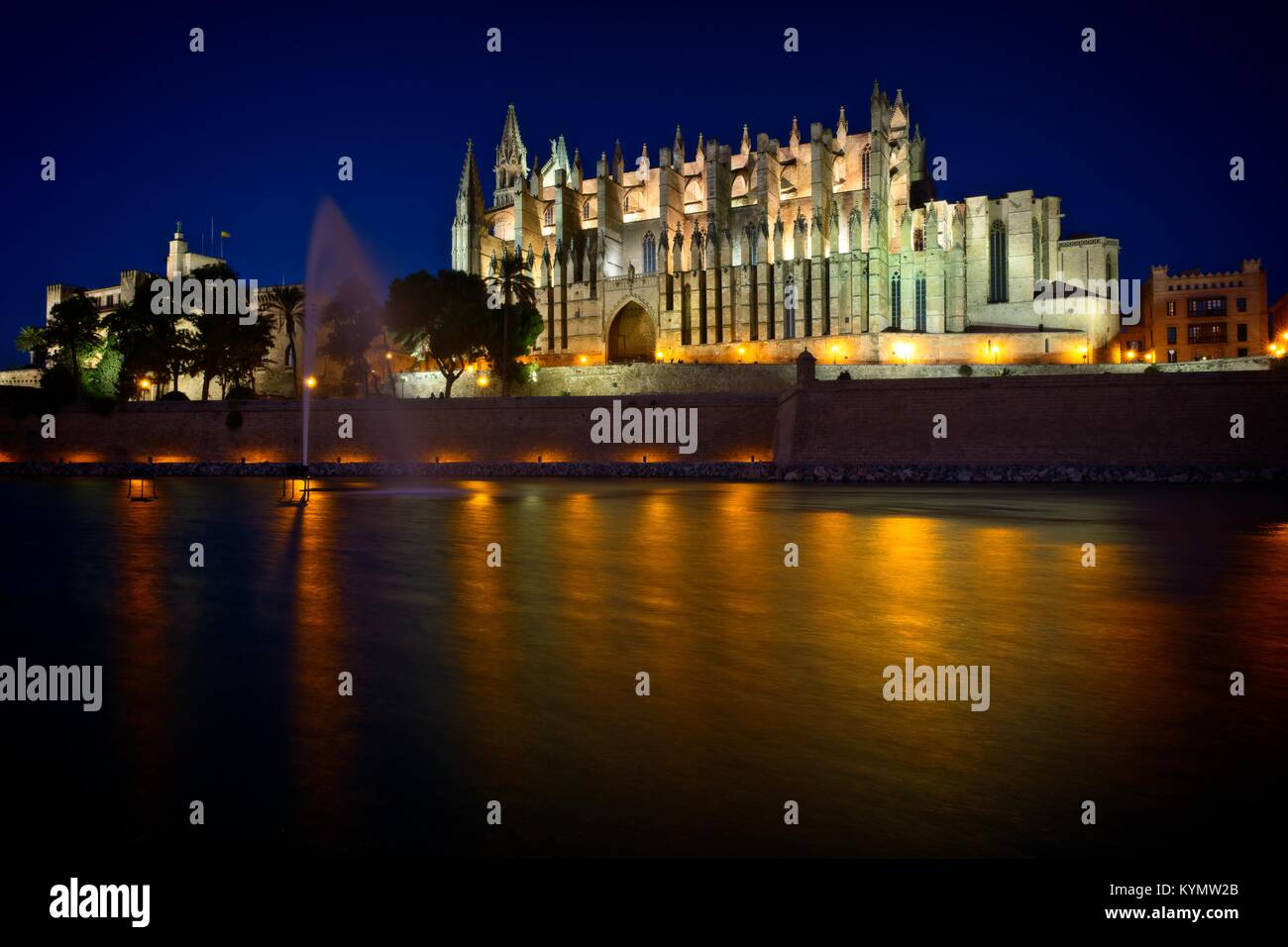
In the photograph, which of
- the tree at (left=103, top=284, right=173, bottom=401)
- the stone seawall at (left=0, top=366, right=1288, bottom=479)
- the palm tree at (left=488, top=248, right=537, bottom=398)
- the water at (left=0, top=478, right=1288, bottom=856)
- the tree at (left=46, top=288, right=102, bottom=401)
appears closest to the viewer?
the water at (left=0, top=478, right=1288, bottom=856)

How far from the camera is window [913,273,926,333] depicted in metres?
53.1

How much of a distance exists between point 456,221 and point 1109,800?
68895mm

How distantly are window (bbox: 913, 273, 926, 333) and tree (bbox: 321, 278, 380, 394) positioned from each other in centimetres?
3353

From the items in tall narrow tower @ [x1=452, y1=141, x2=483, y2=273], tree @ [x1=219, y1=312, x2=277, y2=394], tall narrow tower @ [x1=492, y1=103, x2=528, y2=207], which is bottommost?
tree @ [x1=219, y1=312, x2=277, y2=394]

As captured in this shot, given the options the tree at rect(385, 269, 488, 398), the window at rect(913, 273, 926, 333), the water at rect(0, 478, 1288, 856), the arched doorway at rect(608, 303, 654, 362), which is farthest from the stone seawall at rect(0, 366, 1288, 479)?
the arched doorway at rect(608, 303, 654, 362)

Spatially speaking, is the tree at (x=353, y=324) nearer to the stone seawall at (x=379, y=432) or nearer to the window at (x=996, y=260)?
the stone seawall at (x=379, y=432)

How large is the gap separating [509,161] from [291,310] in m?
31.1

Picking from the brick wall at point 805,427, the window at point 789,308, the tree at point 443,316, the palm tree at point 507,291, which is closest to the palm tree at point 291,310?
the tree at point 443,316

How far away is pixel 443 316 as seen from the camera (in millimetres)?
46406

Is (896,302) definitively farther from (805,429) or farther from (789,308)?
(805,429)

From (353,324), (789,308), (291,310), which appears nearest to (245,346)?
(291,310)

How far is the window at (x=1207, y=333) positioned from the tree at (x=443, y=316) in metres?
41.4

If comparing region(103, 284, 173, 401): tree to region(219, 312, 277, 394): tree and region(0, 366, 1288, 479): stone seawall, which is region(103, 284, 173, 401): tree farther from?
region(0, 366, 1288, 479): stone seawall
